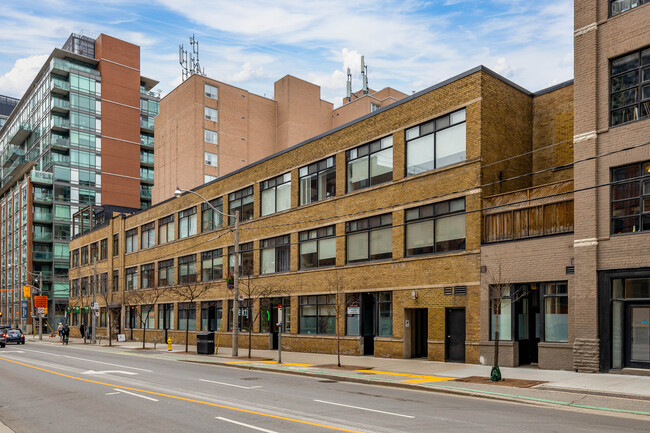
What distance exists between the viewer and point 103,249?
6512cm

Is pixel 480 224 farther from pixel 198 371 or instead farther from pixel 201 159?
pixel 201 159

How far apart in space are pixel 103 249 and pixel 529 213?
5311cm

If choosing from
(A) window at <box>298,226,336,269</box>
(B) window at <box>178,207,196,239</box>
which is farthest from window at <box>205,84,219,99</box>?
(A) window at <box>298,226,336,269</box>

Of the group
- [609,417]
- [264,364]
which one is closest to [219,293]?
[264,364]

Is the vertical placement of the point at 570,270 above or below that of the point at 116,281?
above

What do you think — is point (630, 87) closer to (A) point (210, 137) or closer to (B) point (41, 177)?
(A) point (210, 137)

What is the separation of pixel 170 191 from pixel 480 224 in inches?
2204

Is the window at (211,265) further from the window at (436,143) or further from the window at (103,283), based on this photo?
the window at (103,283)

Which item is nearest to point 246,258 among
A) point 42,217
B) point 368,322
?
point 368,322

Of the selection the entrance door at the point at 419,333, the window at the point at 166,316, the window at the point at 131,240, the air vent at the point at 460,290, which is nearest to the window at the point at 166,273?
the window at the point at 166,316

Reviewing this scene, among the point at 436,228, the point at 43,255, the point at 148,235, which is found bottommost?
the point at 43,255

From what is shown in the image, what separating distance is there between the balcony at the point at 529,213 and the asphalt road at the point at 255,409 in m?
8.51

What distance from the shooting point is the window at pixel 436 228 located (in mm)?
25219

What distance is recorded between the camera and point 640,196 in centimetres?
1930
